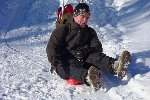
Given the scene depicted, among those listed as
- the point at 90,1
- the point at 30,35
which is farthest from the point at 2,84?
the point at 90,1

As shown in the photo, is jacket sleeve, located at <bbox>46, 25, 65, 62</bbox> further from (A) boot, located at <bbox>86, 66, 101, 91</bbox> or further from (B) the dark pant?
(A) boot, located at <bbox>86, 66, 101, 91</bbox>

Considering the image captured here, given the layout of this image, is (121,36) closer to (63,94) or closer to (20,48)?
(20,48)

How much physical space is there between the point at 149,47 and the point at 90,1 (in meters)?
3.02

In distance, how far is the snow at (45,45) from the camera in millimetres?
3803

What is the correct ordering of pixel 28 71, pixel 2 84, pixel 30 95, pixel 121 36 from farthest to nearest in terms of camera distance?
pixel 121 36
pixel 28 71
pixel 2 84
pixel 30 95

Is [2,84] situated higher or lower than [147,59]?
lower

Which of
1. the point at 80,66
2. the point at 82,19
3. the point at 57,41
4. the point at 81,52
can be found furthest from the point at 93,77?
the point at 82,19

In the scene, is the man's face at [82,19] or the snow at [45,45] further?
the man's face at [82,19]

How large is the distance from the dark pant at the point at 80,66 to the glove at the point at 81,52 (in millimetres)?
96

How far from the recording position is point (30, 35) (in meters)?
5.93

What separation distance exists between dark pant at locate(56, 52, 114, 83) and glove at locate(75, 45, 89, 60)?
10 cm

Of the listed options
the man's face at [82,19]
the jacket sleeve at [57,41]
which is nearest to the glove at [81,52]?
the jacket sleeve at [57,41]

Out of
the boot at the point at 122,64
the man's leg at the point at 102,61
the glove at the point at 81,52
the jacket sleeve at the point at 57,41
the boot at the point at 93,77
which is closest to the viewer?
the boot at the point at 93,77

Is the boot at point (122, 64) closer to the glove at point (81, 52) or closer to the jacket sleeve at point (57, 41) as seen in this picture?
the glove at point (81, 52)
